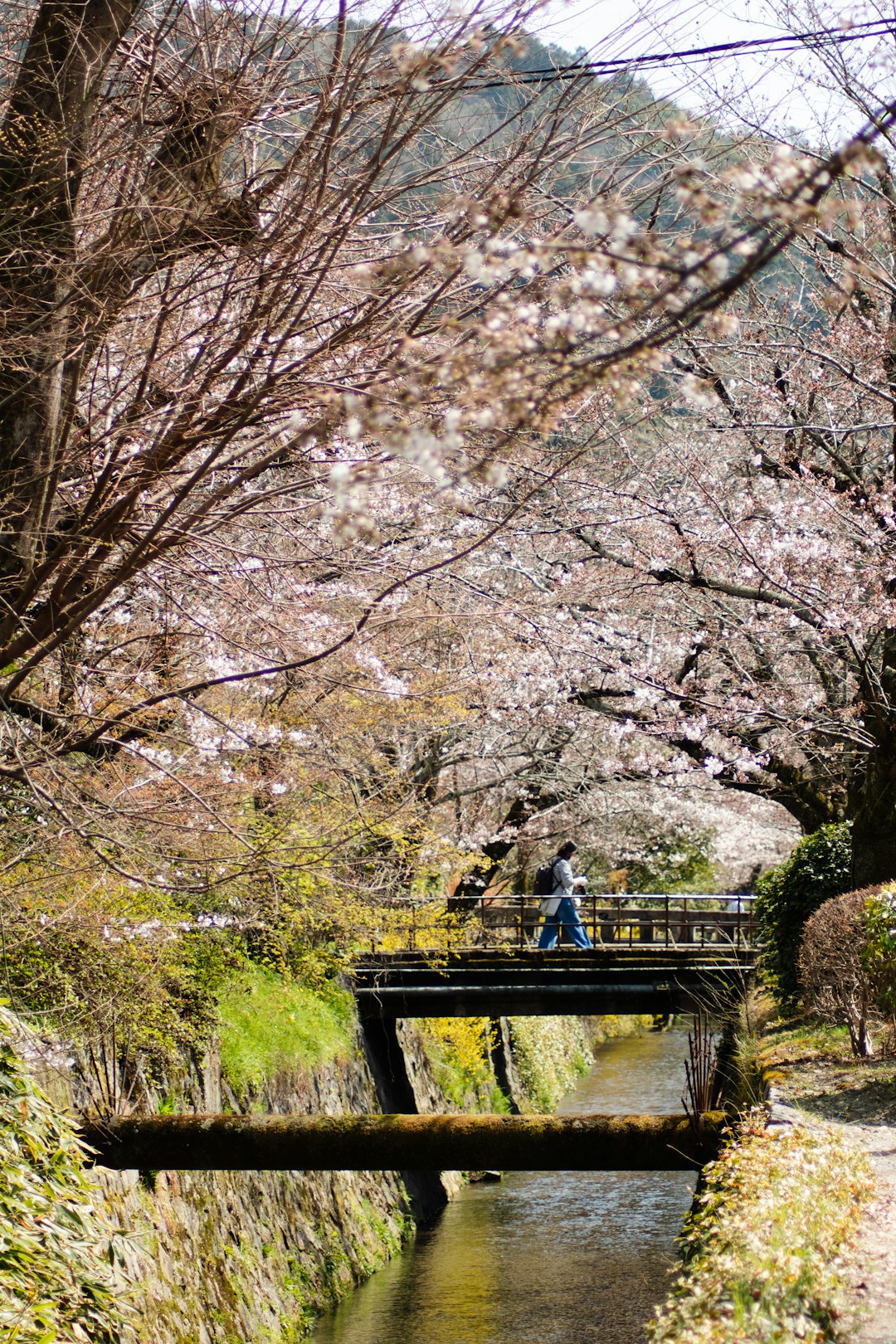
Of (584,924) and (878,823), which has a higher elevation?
(878,823)

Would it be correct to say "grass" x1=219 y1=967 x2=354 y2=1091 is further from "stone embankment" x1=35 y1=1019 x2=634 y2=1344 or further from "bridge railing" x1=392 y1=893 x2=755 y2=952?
"bridge railing" x1=392 y1=893 x2=755 y2=952

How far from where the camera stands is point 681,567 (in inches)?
505

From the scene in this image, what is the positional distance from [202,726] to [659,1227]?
9472 millimetres

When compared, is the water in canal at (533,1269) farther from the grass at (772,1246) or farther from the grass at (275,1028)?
the grass at (772,1246)

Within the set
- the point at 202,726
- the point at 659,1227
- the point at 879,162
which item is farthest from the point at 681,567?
the point at 879,162

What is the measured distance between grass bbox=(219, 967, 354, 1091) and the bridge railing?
1.39 metres

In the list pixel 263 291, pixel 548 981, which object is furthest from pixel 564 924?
pixel 263 291

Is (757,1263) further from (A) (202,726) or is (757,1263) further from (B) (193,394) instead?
(A) (202,726)

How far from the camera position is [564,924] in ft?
52.5

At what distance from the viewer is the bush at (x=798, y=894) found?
1187 cm

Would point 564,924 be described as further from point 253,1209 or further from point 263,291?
point 263,291

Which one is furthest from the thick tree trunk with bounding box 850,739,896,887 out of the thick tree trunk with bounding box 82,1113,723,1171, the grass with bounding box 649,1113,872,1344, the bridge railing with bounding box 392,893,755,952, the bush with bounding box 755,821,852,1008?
the grass with bounding box 649,1113,872,1344

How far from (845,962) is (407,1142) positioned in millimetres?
3630

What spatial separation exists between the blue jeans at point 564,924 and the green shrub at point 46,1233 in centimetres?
985
